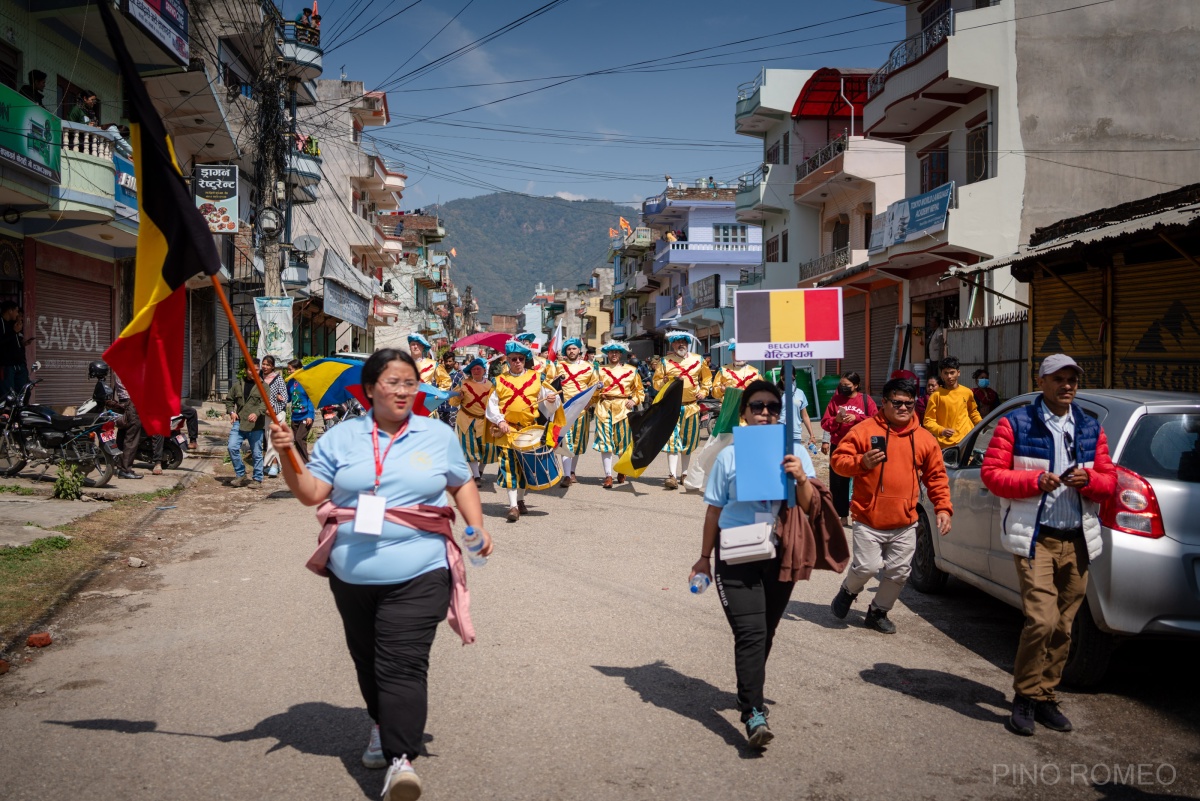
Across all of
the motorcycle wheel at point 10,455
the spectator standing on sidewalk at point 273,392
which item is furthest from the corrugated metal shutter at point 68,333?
the motorcycle wheel at point 10,455

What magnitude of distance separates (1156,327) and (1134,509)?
9437 mm

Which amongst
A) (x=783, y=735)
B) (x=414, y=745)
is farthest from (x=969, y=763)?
(x=414, y=745)

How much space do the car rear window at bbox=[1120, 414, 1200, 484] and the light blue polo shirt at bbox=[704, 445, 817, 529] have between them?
1.90 meters

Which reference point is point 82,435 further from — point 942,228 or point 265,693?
point 942,228

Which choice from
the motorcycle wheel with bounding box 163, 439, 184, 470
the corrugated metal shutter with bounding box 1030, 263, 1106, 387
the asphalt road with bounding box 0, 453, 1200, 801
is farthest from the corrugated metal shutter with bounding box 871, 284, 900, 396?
the asphalt road with bounding box 0, 453, 1200, 801

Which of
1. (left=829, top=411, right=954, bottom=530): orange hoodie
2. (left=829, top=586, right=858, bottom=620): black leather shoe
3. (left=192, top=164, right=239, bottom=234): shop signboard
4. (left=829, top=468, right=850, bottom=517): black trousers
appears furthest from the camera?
(left=192, top=164, right=239, bottom=234): shop signboard

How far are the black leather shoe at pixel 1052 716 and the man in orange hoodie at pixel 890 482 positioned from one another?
4.98 ft

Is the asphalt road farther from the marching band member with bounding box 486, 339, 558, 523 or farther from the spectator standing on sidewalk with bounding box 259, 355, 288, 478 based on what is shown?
the spectator standing on sidewalk with bounding box 259, 355, 288, 478

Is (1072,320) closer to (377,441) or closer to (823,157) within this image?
(377,441)

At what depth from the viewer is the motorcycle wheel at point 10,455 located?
40.8 ft

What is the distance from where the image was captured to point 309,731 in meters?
4.46

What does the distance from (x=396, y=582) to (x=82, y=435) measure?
1012 centimetres

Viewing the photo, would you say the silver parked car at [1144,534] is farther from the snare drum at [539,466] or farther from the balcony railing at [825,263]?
the balcony railing at [825,263]

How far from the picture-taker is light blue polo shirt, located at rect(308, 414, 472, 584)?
3828 millimetres
